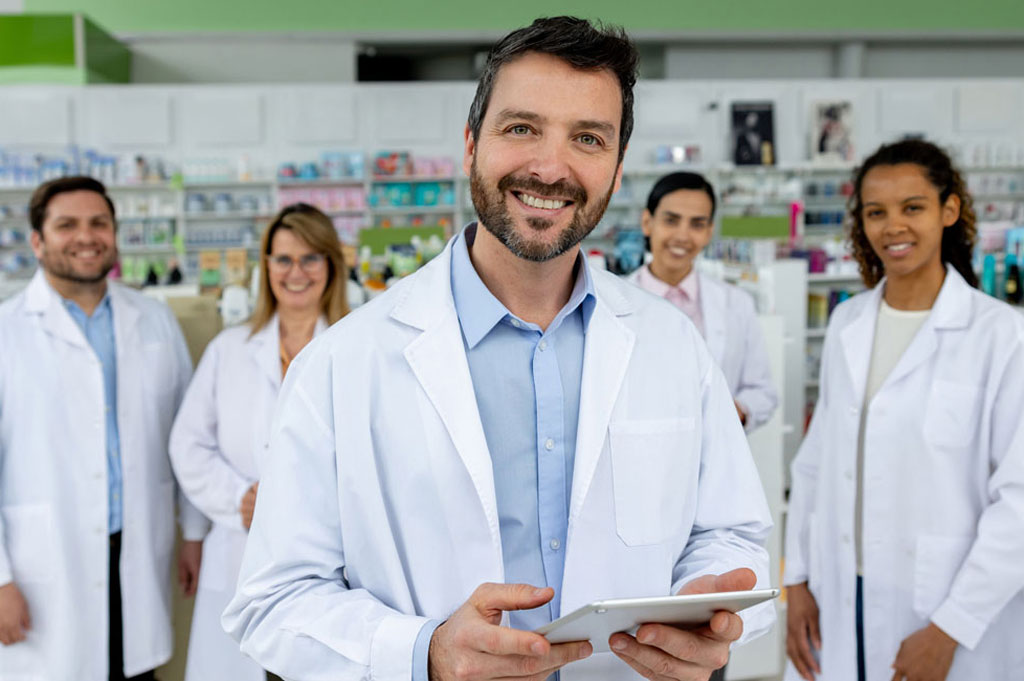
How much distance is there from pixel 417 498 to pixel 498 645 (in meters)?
0.29

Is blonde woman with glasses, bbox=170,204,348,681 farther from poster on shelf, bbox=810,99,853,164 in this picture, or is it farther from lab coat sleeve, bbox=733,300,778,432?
poster on shelf, bbox=810,99,853,164

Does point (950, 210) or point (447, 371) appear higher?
point (950, 210)

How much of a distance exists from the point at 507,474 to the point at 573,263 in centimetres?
37

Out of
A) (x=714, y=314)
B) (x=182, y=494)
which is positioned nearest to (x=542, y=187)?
(x=182, y=494)

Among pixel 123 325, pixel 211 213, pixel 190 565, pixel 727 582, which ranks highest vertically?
pixel 211 213

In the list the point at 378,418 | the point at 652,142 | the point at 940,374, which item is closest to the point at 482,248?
the point at 378,418

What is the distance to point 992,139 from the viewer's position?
9172 millimetres

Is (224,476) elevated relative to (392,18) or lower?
lower

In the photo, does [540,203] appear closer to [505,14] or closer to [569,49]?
[569,49]

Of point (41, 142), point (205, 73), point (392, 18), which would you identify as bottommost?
point (41, 142)

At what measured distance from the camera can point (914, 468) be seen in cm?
196

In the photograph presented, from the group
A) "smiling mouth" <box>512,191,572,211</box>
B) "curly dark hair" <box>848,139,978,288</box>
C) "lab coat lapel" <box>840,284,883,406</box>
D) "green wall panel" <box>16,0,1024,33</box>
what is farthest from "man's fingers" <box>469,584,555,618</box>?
"green wall panel" <box>16,0,1024,33</box>

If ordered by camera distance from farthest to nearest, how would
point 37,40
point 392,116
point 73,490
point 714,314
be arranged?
point 392,116, point 37,40, point 714,314, point 73,490

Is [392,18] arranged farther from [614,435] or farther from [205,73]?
[614,435]
